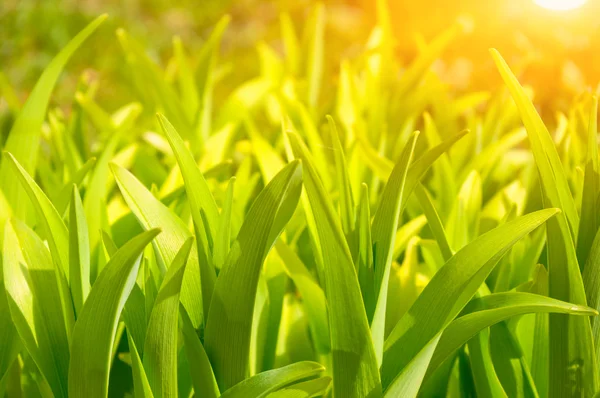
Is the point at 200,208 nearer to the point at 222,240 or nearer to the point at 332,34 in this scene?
the point at 222,240

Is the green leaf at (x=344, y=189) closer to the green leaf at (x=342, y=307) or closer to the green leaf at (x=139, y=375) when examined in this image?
the green leaf at (x=342, y=307)

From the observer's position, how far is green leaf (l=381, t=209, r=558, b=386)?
2.02 feet

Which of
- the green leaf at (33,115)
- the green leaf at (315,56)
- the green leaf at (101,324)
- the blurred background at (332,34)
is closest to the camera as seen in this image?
the green leaf at (101,324)

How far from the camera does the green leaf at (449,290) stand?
2.02ft

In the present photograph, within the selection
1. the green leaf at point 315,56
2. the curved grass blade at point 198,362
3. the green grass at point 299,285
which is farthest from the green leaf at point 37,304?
the green leaf at point 315,56

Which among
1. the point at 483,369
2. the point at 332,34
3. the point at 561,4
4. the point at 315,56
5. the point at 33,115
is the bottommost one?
the point at 483,369

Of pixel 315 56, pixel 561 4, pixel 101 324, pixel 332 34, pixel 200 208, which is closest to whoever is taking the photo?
pixel 101 324

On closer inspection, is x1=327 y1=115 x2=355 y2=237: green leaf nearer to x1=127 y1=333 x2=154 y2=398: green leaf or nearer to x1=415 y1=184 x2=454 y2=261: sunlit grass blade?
x1=415 y1=184 x2=454 y2=261: sunlit grass blade

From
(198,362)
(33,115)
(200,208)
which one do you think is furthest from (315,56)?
(198,362)

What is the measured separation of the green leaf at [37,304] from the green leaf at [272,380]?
0.57 ft

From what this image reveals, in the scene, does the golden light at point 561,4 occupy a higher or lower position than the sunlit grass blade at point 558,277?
higher

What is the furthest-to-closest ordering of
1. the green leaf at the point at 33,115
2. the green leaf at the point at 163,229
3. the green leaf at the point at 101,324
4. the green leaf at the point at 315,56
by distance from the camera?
the green leaf at the point at 315,56
the green leaf at the point at 33,115
the green leaf at the point at 163,229
the green leaf at the point at 101,324

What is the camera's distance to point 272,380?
0.60 meters

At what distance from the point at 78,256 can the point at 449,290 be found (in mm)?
341
